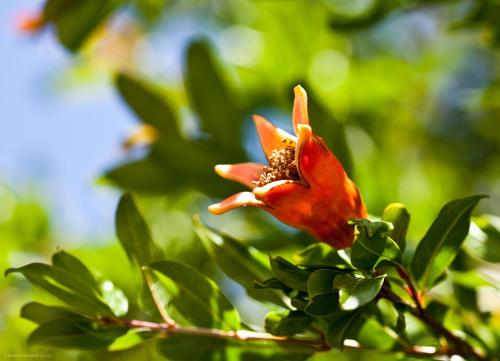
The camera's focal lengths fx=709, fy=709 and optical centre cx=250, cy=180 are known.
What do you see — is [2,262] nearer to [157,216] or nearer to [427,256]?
[157,216]

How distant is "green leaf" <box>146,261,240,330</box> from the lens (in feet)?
3.01

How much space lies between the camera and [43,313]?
3.00 feet

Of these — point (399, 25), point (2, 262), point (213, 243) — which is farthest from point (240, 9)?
point (213, 243)

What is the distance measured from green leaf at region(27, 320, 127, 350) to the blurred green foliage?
0.48ft

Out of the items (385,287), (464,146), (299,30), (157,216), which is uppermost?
(299,30)

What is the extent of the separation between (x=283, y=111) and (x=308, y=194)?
4.04 ft

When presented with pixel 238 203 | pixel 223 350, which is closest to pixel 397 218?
pixel 238 203

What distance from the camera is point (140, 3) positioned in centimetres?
231

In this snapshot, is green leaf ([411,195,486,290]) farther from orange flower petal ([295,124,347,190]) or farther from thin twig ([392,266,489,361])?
orange flower petal ([295,124,347,190])

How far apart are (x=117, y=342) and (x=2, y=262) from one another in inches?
42.3

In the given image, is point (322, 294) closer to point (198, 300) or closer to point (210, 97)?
point (198, 300)

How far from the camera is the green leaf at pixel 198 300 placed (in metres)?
0.92

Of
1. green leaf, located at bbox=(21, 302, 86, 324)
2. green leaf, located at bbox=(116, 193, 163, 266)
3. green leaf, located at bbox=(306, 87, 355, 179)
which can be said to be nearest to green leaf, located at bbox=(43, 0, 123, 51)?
green leaf, located at bbox=(306, 87, 355, 179)

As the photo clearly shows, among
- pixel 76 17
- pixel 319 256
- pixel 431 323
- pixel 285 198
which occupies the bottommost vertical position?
pixel 431 323
